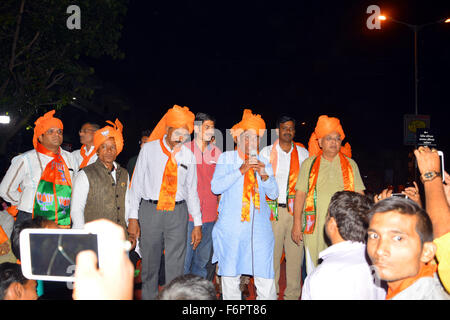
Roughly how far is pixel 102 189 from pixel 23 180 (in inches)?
41.2

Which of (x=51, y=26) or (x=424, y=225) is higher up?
(x=51, y=26)

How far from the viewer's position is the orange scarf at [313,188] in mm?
4758

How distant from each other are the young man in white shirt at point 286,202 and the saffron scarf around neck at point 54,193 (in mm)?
2518

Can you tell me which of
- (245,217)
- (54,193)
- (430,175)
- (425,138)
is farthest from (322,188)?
(425,138)

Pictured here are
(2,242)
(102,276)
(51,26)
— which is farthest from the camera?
(51,26)

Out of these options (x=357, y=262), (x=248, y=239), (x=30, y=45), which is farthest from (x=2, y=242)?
(x=30, y=45)

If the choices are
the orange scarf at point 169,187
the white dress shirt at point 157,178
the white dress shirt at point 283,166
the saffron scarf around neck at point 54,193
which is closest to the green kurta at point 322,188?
the white dress shirt at point 283,166

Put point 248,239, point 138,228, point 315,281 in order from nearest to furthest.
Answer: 1. point 315,281
2. point 248,239
3. point 138,228

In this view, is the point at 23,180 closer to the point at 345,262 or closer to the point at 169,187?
the point at 169,187

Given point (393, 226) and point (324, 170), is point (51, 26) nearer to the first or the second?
point (324, 170)

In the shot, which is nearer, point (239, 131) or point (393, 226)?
point (393, 226)

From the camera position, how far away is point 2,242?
3369mm

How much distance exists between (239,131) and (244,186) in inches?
25.2

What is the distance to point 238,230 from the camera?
421 centimetres
